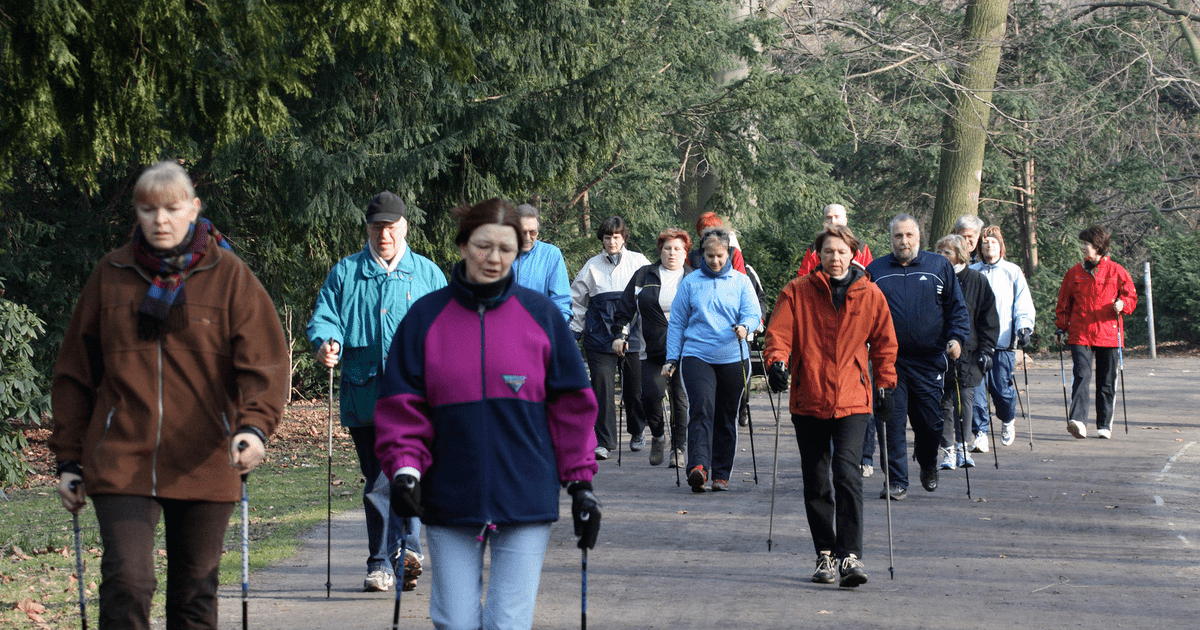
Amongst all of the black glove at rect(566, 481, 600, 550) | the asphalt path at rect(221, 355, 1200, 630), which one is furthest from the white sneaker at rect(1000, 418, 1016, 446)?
the black glove at rect(566, 481, 600, 550)

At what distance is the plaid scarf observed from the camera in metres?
4.21

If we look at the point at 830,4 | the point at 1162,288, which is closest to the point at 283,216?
the point at 830,4

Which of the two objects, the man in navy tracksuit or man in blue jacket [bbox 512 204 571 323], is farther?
the man in navy tracksuit

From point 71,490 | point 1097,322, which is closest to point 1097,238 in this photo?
point 1097,322

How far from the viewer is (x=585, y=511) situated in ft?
13.5

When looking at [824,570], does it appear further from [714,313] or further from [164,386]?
[164,386]

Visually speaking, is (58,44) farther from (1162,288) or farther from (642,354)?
(1162,288)

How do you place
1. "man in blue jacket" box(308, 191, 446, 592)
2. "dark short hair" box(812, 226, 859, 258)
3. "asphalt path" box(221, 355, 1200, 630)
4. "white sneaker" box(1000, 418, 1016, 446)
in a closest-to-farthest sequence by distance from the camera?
"asphalt path" box(221, 355, 1200, 630) < "man in blue jacket" box(308, 191, 446, 592) < "dark short hair" box(812, 226, 859, 258) < "white sneaker" box(1000, 418, 1016, 446)

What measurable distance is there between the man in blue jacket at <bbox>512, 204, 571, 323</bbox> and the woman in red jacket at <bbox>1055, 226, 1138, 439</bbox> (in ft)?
20.7

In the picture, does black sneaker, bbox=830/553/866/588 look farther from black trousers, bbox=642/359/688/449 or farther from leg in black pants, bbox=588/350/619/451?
leg in black pants, bbox=588/350/619/451

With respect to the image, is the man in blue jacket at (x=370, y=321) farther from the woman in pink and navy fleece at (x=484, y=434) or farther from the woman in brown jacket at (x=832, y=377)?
the woman in pink and navy fleece at (x=484, y=434)

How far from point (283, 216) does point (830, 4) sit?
19.8 meters

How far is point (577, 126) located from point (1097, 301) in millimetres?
5801

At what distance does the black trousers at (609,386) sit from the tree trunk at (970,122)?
1245 cm
